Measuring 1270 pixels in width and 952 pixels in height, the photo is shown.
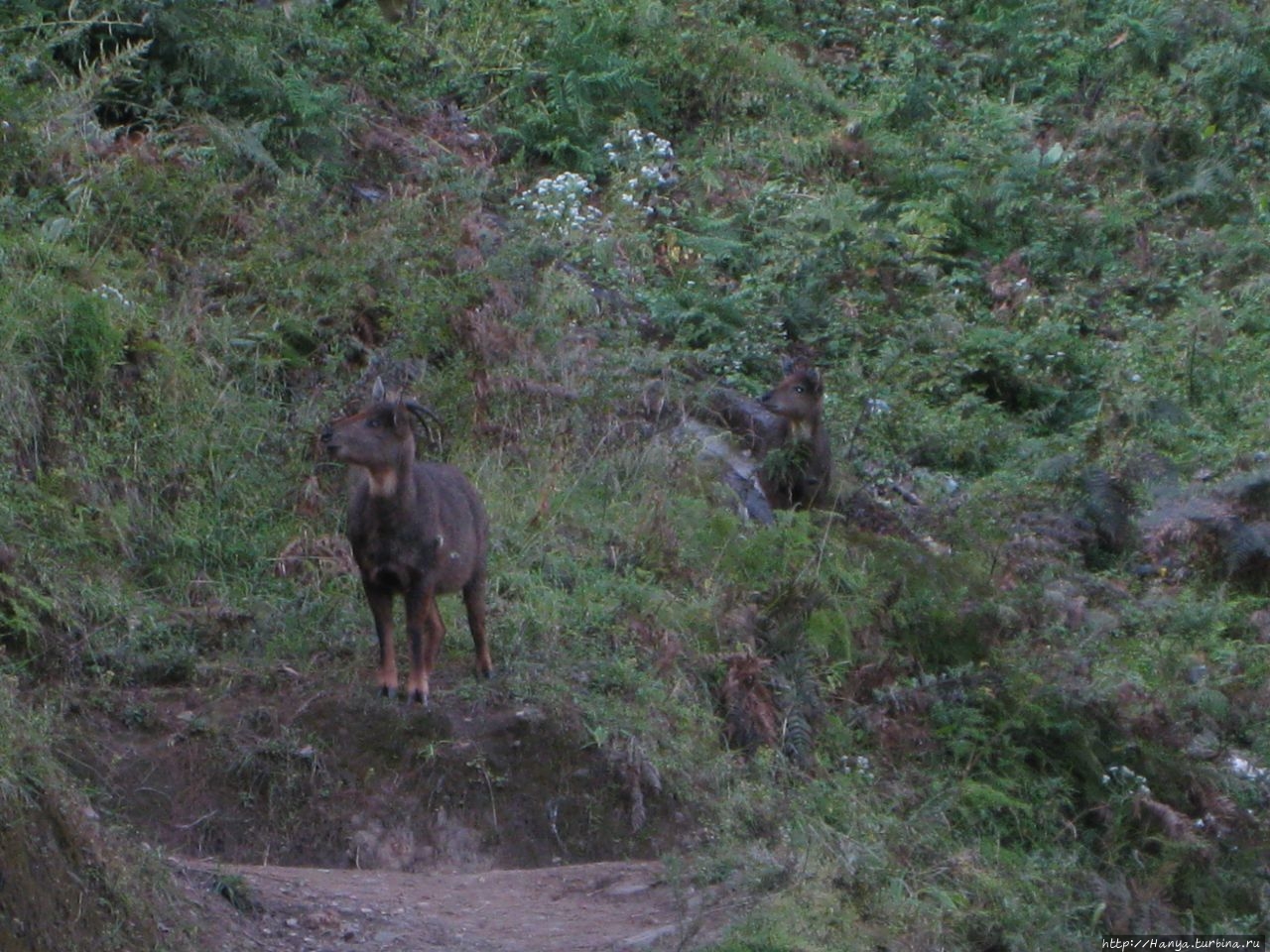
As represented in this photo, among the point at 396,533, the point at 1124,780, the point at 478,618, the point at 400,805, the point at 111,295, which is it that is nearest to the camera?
the point at 400,805

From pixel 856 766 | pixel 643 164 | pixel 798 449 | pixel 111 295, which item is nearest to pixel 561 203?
pixel 643 164

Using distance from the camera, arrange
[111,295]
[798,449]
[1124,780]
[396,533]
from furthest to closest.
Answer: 1. [798,449]
2. [111,295]
3. [1124,780]
4. [396,533]

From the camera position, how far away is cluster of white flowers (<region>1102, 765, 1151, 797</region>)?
31.7 ft

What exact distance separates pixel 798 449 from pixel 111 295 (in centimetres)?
469

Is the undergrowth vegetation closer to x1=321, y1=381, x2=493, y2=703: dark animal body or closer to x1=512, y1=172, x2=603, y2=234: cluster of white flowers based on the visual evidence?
x1=512, y1=172, x2=603, y2=234: cluster of white flowers

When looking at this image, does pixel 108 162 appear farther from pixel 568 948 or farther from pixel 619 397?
pixel 568 948

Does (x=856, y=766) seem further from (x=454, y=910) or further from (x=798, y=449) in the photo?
(x=798, y=449)

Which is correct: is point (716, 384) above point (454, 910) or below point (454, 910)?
above

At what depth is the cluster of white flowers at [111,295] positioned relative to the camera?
35.8ft

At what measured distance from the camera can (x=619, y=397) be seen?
12242mm

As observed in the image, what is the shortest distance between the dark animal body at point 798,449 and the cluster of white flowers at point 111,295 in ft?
14.4

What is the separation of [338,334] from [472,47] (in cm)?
572

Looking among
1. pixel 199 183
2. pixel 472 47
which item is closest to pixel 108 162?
pixel 199 183

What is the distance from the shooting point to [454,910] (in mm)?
7238
